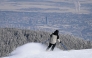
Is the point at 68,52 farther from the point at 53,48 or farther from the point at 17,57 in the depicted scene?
the point at 17,57

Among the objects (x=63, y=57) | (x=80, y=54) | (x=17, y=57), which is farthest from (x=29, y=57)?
(x=80, y=54)

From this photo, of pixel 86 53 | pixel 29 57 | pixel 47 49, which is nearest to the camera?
pixel 29 57

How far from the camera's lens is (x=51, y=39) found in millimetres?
29891

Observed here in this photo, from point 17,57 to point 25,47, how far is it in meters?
4.59

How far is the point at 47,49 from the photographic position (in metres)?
29.8

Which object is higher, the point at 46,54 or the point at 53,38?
the point at 53,38

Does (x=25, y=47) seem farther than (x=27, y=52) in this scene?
Yes

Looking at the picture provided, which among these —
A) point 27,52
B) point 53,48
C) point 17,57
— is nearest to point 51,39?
point 53,48

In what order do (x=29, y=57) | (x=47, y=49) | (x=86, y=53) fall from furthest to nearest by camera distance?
(x=47, y=49)
(x=86, y=53)
(x=29, y=57)

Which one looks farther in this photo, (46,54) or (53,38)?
(53,38)

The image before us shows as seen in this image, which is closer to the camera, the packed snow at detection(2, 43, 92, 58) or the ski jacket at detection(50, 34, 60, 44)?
the packed snow at detection(2, 43, 92, 58)

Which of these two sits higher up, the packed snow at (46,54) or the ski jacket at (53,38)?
the ski jacket at (53,38)

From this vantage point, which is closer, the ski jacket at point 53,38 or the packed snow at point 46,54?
the packed snow at point 46,54

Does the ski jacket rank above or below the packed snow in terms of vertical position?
above
